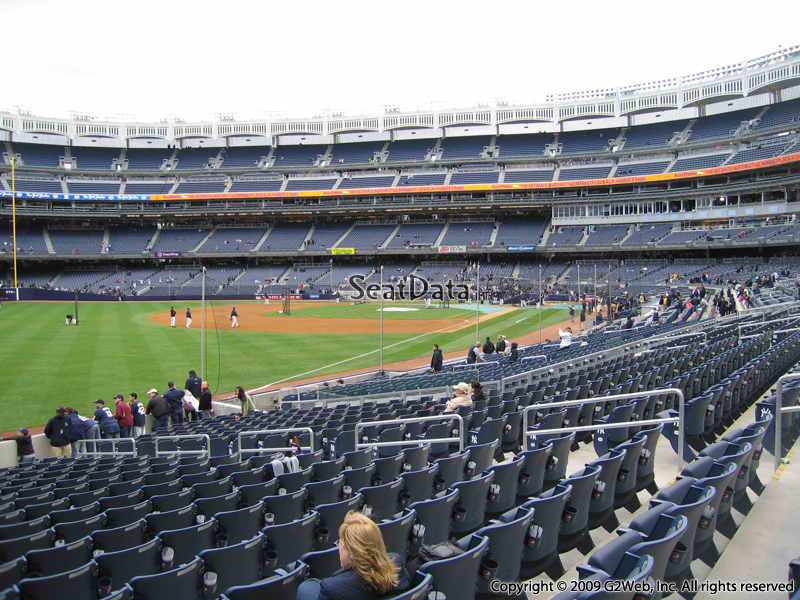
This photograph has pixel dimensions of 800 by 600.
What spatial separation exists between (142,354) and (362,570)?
2806 cm

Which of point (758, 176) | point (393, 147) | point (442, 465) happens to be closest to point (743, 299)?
point (442, 465)

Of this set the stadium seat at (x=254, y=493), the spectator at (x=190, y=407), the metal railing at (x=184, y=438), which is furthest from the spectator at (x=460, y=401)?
the spectator at (x=190, y=407)

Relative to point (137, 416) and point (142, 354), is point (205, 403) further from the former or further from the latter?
point (142, 354)

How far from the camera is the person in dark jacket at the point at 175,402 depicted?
1644 centimetres

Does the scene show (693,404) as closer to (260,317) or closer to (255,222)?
(260,317)

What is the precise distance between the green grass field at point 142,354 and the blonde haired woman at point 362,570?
17.6 m

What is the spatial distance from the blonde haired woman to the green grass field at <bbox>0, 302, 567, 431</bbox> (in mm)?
17599

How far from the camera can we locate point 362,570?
2.99 meters

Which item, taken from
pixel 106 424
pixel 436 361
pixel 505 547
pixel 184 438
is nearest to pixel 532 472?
pixel 505 547

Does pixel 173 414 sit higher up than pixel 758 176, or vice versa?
pixel 758 176

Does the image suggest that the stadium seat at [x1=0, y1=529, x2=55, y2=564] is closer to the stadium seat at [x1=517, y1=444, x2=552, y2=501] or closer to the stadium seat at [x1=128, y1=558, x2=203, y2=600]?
the stadium seat at [x1=128, y1=558, x2=203, y2=600]

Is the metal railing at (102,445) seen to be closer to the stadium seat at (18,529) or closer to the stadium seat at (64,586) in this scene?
the stadium seat at (18,529)

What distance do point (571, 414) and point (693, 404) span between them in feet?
5.61

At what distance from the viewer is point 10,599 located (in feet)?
13.2
